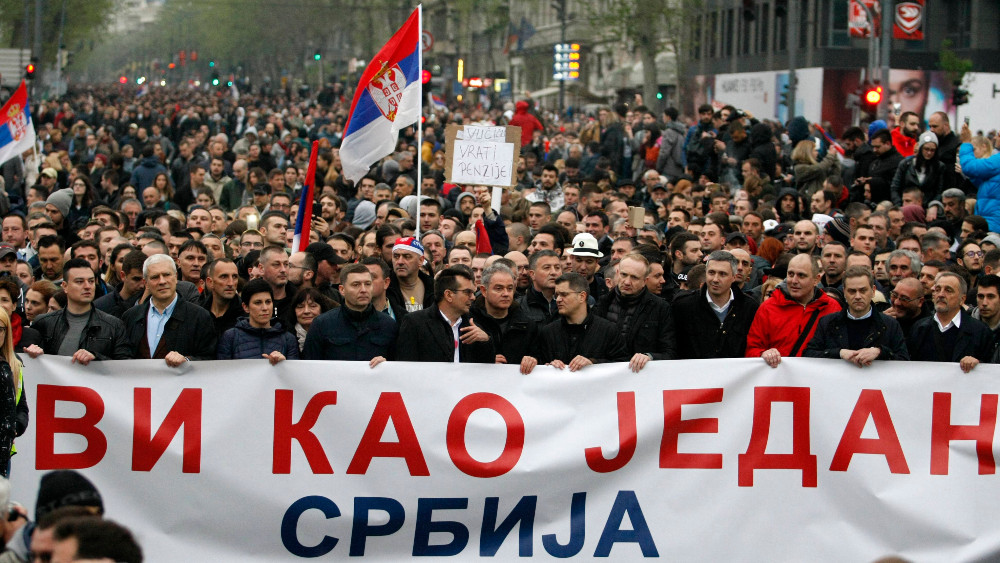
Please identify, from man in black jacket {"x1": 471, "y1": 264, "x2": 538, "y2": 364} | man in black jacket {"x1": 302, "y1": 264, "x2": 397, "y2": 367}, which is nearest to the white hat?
man in black jacket {"x1": 471, "y1": 264, "x2": 538, "y2": 364}

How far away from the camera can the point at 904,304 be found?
8484 millimetres

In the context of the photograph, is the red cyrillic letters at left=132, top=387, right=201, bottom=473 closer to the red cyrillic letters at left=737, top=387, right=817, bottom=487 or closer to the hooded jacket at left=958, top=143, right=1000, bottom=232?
the red cyrillic letters at left=737, top=387, right=817, bottom=487

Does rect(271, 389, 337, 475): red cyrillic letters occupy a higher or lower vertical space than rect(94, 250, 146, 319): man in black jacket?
lower

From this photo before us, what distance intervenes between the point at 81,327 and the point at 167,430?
939 mm

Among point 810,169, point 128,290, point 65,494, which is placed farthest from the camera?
point 810,169

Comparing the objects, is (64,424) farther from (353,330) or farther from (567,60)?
(567,60)

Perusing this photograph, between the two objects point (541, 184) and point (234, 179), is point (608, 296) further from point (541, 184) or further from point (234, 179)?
point (234, 179)

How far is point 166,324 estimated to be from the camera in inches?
313

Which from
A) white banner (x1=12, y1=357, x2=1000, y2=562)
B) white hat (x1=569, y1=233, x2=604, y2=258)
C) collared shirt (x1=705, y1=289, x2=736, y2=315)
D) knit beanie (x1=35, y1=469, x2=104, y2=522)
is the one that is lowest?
white banner (x1=12, y1=357, x2=1000, y2=562)

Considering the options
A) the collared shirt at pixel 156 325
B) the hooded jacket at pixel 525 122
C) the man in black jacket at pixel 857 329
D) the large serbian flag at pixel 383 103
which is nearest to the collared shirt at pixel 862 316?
the man in black jacket at pixel 857 329

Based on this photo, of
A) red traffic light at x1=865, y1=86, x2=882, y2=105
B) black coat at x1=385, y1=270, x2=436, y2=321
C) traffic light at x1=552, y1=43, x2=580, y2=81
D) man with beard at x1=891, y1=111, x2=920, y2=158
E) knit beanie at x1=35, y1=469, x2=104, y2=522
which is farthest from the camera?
traffic light at x1=552, y1=43, x2=580, y2=81

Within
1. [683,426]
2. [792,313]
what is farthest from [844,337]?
[683,426]

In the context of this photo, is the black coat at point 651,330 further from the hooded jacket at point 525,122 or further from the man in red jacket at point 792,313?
the hooded jacket at point 525,122

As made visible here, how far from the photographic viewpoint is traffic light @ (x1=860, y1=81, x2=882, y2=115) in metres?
25.2
